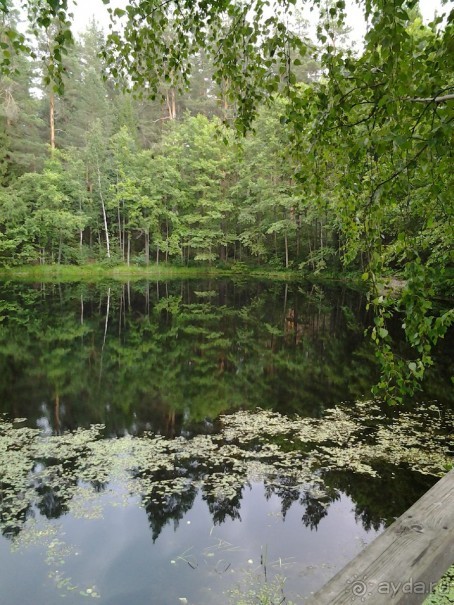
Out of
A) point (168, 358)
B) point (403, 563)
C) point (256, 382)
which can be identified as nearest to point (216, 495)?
point (403, 563)

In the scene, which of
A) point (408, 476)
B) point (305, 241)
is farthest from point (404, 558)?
point (305, 241)

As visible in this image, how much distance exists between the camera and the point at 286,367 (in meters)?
12.2

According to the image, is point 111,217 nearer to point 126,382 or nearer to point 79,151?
point 79,151

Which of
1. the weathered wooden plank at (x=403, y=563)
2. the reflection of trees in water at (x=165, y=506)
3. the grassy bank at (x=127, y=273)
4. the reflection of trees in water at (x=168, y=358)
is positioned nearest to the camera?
the weathered wooden plank at (x=403, y=563)

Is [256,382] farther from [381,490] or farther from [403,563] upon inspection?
[403,563]

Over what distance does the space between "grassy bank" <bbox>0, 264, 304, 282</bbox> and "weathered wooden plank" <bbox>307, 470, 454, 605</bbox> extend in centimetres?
3599

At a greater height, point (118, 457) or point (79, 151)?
point (79, 151)

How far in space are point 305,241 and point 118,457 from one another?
3455 cm

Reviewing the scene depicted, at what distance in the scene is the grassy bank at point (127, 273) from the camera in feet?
120

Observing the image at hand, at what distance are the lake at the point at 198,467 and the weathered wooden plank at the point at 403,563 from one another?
317 cm

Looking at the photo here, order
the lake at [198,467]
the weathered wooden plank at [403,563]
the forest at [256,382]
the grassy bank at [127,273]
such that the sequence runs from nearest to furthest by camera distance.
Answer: the weathered wooden plank at [403,563]
the forest at [256,382]
the lake at [198,467]
the grassy bank at [127,273]

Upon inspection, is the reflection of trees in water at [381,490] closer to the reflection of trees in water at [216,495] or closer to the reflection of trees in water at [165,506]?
the reflection of trees in water at [216,495]

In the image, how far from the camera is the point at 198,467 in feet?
21.0

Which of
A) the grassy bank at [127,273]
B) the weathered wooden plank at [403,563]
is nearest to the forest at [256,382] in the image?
the weathered wooden plank at [403,563]
